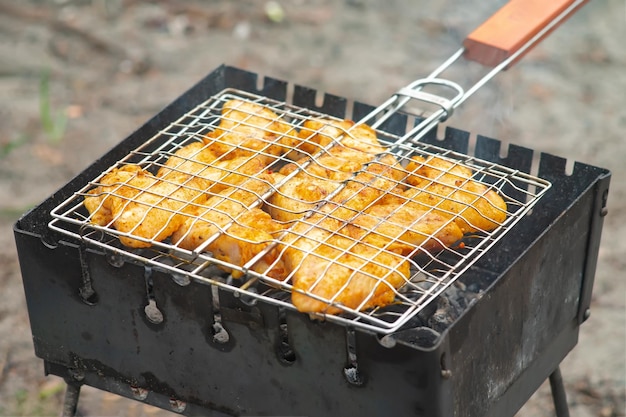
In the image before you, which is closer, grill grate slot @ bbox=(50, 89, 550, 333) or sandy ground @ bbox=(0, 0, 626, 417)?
grill grate slot @ bbox=(50, 89, 550, 333)

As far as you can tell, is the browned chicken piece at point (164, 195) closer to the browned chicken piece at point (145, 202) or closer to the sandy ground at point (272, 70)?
the browned chicken piece at point (145, 202)

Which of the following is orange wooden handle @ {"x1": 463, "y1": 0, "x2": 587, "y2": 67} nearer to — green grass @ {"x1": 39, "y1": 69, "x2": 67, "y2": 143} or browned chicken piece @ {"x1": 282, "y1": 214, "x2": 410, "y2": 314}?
browned chicken piece @ {"x1": 282, "y1": 214, "x2": 410, "y2": 314}

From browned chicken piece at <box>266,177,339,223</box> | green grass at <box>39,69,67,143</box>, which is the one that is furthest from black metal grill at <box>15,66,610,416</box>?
green grass at <box>39,69,67,143</box>

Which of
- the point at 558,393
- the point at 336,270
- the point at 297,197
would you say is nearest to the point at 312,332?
the point at 336,270

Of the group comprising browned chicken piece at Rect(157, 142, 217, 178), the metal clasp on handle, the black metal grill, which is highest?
the metal clasp on handle

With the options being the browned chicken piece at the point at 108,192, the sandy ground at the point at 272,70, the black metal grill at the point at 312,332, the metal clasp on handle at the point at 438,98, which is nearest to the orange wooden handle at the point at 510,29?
the metal clasp on handle at the point at 438,98

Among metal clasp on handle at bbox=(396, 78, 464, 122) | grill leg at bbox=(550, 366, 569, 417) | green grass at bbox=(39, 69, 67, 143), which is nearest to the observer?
metal clasp on handle at bbox=(396, 78, 464, 122)
